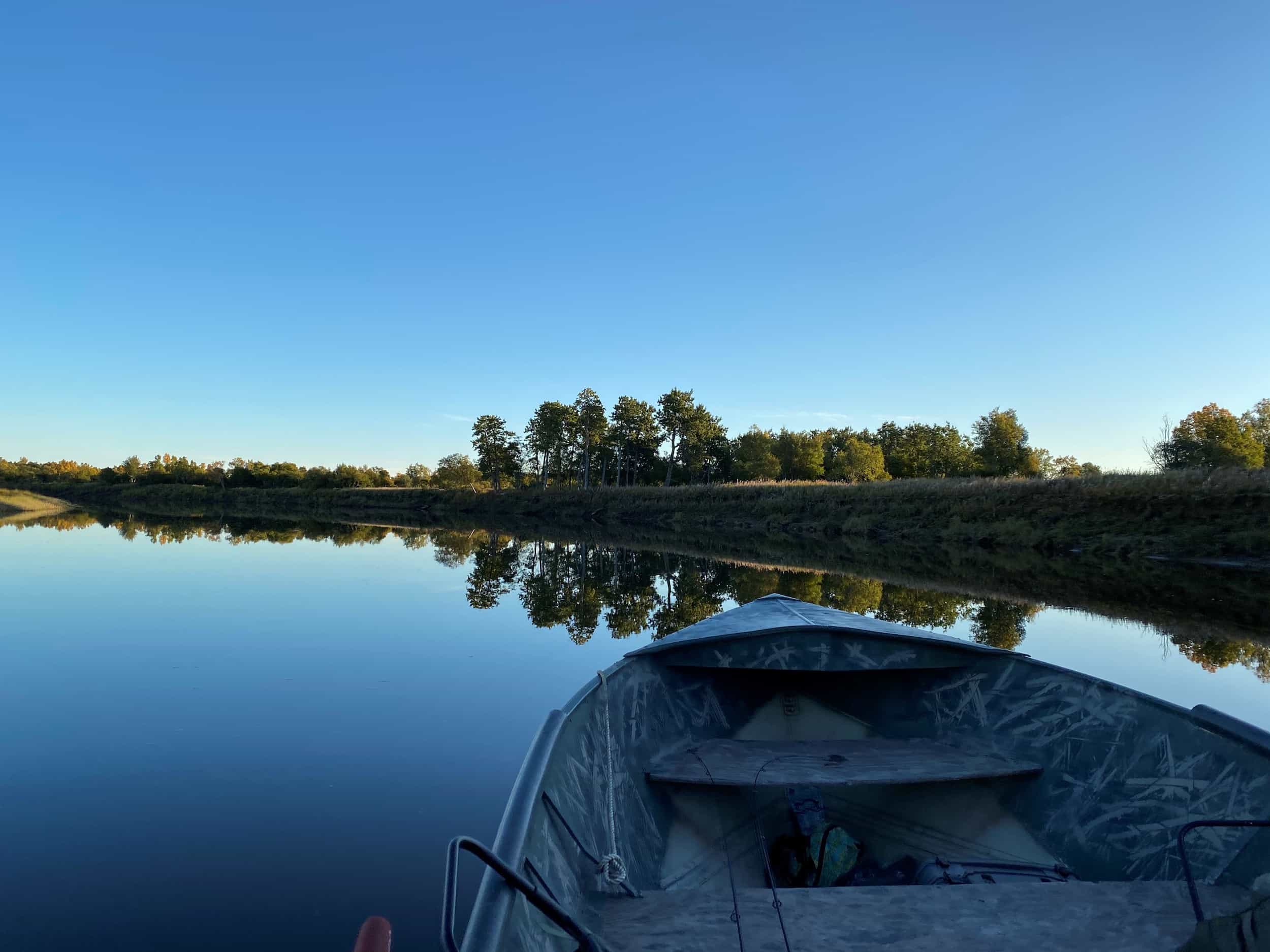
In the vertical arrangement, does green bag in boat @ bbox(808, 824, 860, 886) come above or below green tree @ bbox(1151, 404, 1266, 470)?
below

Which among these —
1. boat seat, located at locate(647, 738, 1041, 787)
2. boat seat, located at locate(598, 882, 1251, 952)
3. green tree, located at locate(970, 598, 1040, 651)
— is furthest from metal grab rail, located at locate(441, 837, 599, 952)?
green tree, located at locate(970, 598, 1040, 651)

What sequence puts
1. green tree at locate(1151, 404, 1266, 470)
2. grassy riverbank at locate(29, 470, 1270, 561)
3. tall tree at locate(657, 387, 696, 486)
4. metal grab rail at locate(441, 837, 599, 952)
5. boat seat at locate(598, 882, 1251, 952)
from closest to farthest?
metal grab rail at locate(441, 837, 599, 952) → boat seat at locate(598, 882, 1251, 952) → grassy riverbank at locate(29, 470, 1270, 561) → green tree at locate(1151, 404, 1266, 470) → tall tree at locate(657, 387, 696, 486)

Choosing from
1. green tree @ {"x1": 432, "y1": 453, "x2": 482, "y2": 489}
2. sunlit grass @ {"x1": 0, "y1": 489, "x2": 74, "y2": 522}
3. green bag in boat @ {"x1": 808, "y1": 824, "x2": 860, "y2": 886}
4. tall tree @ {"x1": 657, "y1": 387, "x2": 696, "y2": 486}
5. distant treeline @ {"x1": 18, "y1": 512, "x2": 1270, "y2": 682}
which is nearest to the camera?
green bag in boat @ {"x1": 808, "y1": 824, "x2": 860, "y2": 886}

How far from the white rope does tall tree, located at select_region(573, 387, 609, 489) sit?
183ft

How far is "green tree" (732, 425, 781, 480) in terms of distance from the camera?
59.1 m

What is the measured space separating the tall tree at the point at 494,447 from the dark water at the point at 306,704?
52415 mm

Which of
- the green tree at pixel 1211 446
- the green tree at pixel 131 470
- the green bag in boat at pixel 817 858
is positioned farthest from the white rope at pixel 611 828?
the green tree at pixel 131 470

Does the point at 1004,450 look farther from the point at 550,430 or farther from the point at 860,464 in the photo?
the point at 550,430

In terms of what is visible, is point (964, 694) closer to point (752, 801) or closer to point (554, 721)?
point (752, 801)

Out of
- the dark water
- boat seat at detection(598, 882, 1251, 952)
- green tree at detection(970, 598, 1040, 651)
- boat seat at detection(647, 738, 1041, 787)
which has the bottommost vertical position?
the dark water

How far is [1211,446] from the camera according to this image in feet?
119

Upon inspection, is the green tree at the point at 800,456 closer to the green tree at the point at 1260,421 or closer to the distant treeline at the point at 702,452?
the distant treeline at the point at 702,452

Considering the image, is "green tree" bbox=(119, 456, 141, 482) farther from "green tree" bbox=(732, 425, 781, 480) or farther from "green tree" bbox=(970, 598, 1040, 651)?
"green tree" bbox=(970, 598, 1040, 651)

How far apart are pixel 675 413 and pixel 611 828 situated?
2194 inches
